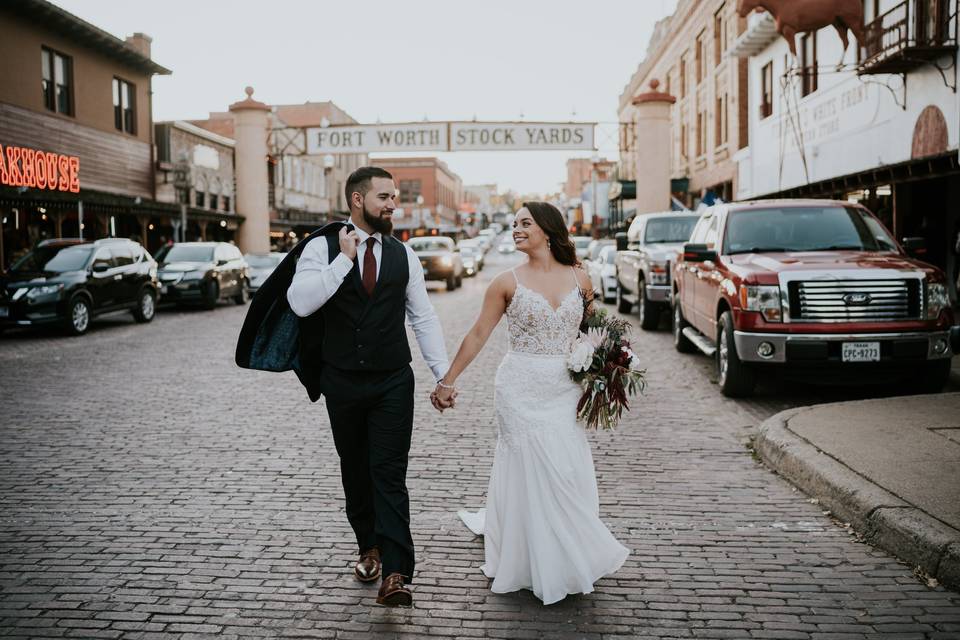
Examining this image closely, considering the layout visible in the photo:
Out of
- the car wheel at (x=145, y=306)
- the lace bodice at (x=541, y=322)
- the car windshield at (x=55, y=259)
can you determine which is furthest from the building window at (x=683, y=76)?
the lace bodice at (x=541, y=322)

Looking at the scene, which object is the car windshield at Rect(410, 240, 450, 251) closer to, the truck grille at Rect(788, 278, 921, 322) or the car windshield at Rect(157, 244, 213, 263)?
the car windshield at Rect(157, 244, 213, 263)

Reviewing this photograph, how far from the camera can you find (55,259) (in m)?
17.7

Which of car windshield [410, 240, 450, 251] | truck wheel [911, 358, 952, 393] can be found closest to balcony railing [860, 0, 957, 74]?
truck wheel [911, 358, 952, 393]

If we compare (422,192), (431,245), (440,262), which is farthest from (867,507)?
(422,192)

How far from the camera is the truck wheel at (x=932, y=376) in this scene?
8789mm

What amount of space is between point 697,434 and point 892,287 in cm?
252

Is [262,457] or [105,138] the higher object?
[105,138]

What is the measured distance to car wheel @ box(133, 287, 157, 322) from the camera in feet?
64.0

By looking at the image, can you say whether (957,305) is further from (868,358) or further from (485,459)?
(485,459)

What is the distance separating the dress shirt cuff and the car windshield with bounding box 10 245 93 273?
15372 millimetres

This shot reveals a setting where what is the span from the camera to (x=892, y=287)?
338 inches

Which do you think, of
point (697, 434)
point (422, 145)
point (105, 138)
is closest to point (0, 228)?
point (105, 138)

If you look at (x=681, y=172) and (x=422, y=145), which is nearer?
(x=422, y=145)

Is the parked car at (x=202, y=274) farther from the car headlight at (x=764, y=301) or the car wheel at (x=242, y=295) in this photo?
the car headlight at (x=764, y=301)
